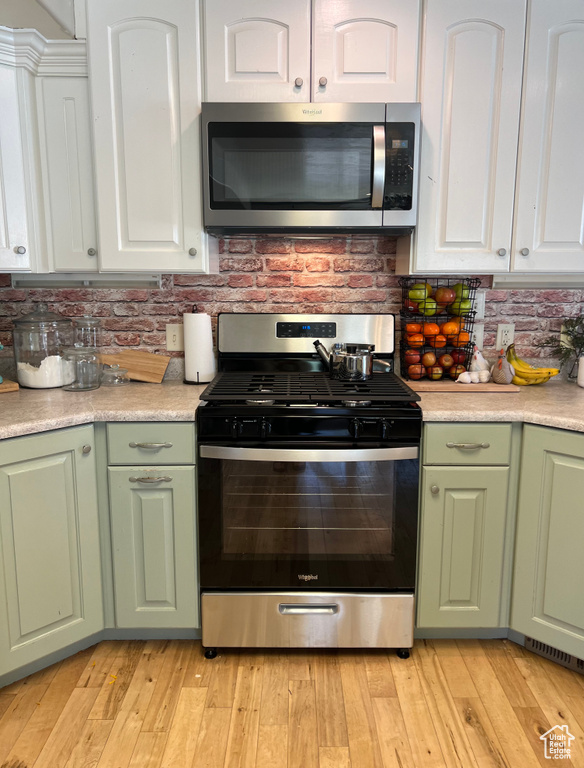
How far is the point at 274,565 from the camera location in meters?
1.97

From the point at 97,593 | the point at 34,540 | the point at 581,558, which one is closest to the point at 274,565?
the point at 97,593

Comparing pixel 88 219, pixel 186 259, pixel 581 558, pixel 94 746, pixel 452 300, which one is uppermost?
pixel 88 219

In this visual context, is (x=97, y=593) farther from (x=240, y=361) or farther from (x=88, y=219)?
(x=88, y=219)

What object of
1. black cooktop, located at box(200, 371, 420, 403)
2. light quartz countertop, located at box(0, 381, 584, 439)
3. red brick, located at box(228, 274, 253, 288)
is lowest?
light quartz countertop, located at box(0, 381, 584, 439)

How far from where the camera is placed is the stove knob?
1868 mm

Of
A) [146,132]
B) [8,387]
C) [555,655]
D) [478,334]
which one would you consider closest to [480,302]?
[478,334]

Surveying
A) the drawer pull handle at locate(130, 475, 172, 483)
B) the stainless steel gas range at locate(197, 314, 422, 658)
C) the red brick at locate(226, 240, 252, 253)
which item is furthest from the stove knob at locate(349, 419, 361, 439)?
the red brick at locate(226, 240, 252, 253)

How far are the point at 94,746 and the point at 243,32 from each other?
2362 millimetres

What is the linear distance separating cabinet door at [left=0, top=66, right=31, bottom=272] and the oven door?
103cm

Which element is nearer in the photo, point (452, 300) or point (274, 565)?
point (274, 565)

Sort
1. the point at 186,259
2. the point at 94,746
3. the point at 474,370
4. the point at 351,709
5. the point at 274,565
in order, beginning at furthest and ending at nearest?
the point at 474,370, the point at 186,259, the point at 274,565, the point at 351,709, the point at 94,746

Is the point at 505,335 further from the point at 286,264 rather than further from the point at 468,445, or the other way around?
the point at 286,264

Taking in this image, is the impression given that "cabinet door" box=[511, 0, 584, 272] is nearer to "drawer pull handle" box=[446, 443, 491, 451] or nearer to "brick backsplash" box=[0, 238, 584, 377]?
"brick backsplash" box=[0, 238, 584, 377]

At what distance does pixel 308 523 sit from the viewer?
6.35ft
